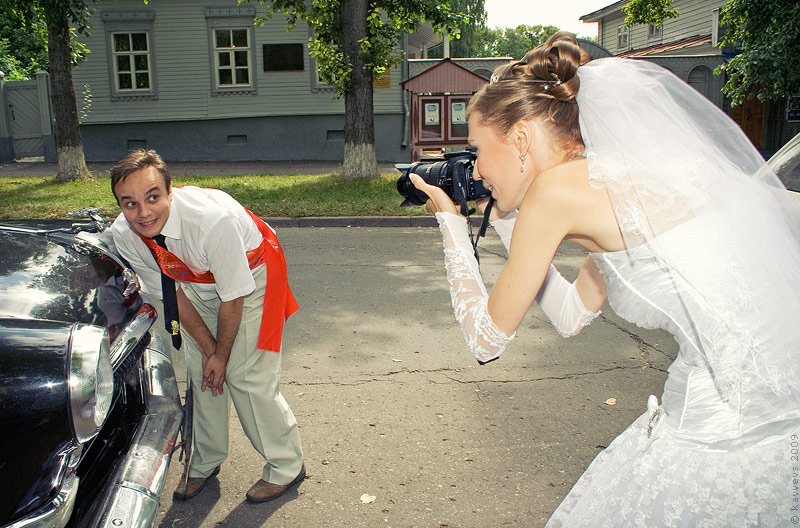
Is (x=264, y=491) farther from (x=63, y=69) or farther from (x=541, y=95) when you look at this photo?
(x=63, y=69)

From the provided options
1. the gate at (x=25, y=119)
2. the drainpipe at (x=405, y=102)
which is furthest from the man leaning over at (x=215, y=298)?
the gate at (x=25, y=119)

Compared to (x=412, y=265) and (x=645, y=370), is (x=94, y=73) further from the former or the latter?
(x=645, y=370)

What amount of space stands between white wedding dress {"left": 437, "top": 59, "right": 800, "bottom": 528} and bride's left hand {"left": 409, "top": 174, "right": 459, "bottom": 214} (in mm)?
433

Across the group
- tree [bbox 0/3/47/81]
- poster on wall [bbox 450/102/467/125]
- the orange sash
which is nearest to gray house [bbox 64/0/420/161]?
tree [bbox 0/3/47/81]

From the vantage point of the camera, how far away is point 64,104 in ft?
43.4

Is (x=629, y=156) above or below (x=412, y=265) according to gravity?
above

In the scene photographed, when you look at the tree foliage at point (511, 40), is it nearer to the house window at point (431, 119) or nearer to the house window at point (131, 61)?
the house window at point (131, 61)

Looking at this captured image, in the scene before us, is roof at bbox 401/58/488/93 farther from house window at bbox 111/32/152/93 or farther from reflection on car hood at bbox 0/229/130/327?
reflection on car hood at bbox 0/229/130/327

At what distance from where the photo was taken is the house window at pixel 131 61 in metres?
19.5

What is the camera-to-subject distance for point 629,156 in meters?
1.71

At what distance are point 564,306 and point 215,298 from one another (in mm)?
1514

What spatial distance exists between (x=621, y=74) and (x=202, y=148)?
1925 centimetres

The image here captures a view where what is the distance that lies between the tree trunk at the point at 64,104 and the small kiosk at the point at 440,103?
22.3 feet

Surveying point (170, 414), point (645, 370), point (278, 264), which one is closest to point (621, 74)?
point (278, 264)
